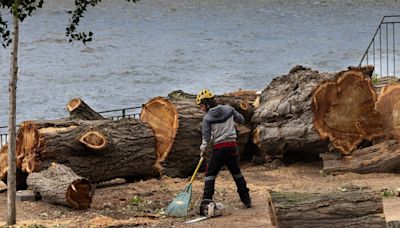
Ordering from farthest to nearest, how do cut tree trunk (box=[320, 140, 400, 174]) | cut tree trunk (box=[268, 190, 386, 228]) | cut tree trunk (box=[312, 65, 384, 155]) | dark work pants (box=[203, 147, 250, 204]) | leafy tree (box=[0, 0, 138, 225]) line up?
1. cut tree trunk (box=[312, 65, 384, 155])
2. cut tree trunk (box=[320, 140, 400, 174])
3. dark work pants (box=[203, 147, 250, 204])
4. leafy tree (box=[0, 0, 138, 225])
5. cut tree trunk (box=[268, 190, 386, 228])

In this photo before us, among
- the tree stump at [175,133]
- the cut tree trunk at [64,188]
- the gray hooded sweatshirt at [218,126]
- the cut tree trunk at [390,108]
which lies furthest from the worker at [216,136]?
the cut tree trunk at [390,108]

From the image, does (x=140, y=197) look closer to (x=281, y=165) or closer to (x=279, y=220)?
(x=281, y=165)

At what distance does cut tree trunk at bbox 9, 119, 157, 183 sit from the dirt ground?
1.05 ft

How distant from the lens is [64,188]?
11938 millimetres

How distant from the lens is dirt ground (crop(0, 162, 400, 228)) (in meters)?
11.1

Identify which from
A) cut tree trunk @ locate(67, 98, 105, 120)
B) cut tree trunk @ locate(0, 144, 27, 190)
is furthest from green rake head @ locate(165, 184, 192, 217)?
cut tree trunk @ locate(67, 98, 105, 120)

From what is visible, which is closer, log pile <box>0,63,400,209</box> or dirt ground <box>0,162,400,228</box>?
dirt ground <box>0,162,400,228</box>

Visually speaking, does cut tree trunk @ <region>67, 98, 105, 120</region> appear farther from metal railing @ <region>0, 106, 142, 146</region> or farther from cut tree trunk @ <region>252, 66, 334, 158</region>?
cut tree trunk @ <region>252, 66, 334, 158</region>

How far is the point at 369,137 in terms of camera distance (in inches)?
557

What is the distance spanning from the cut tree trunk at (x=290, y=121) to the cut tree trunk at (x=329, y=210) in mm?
5206

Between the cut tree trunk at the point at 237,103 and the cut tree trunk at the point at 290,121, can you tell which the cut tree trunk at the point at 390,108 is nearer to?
the cut tree trunk at the point at 290,121

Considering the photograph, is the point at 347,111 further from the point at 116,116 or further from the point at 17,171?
the point at 116,116

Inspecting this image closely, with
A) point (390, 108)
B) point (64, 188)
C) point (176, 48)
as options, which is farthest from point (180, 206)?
point (176, 48)

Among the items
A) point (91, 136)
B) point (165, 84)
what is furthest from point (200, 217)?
point (165, 84)
